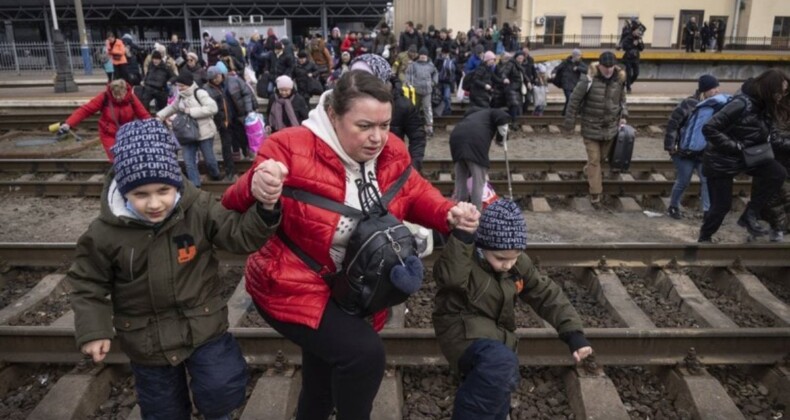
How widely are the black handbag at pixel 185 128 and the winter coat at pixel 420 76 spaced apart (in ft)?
16.9

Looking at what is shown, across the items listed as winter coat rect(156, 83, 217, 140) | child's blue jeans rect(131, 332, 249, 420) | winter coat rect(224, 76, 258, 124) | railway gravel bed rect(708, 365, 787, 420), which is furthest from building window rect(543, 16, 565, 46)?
child's blue jeans rect(131, 332, 249, 420)

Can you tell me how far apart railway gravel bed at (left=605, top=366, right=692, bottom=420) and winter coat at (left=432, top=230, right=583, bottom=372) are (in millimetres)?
1097

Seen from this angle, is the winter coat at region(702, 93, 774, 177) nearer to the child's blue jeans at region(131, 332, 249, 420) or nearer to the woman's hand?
the woman's hand

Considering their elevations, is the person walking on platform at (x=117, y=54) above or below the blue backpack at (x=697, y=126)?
above

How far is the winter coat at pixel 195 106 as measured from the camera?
890 cm

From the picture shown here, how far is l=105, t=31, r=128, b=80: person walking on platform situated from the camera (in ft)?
59.6

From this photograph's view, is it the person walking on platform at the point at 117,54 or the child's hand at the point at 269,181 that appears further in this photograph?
the person walking on platform at the point at 117,54

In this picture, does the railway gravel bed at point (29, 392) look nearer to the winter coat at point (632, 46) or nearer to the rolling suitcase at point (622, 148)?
the rolling suitcase at point (622, 148)

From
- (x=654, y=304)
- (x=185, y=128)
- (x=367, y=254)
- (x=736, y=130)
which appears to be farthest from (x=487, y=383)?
(x=185, y=128)

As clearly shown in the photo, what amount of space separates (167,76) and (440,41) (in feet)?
30.8

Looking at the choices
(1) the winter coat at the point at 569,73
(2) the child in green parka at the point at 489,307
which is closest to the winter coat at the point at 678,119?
(2) the child in green parka at the point at 489,307

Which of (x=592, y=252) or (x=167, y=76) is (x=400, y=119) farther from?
(x=167, y=76)

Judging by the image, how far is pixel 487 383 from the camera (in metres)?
3.16

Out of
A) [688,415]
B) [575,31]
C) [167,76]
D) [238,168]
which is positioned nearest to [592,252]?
[688,415]
